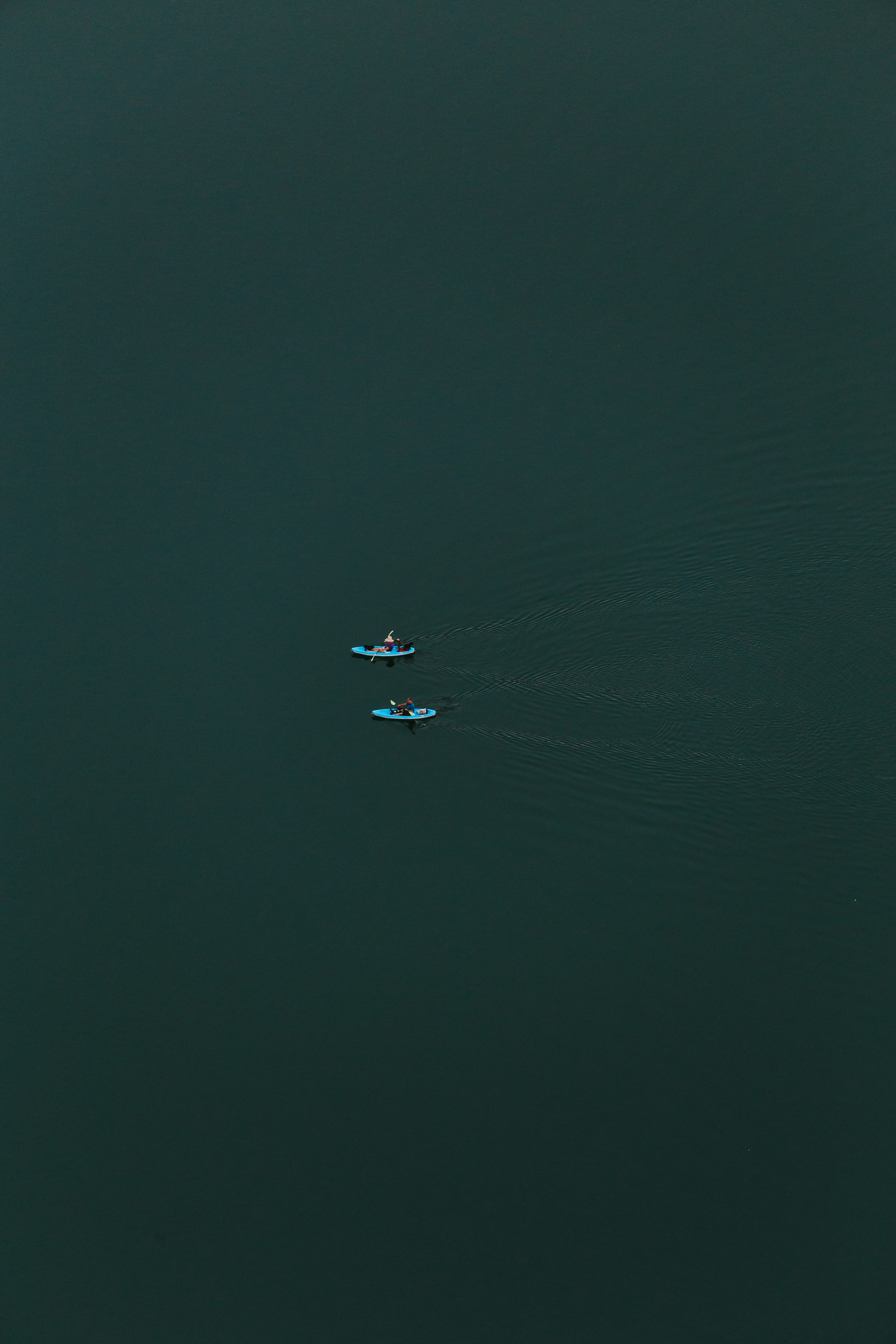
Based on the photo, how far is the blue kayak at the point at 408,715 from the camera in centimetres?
10744

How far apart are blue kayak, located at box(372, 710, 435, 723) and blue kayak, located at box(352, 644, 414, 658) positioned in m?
3.82

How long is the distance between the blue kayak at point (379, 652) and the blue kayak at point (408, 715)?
3821mm

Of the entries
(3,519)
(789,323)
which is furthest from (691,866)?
(3,519)

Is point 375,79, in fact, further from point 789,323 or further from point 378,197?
point 789,323

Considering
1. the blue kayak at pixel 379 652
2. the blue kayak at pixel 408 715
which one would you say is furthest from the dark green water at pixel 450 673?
the blue kayak at pixel 408 715

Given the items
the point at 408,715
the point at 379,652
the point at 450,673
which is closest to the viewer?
the point at 408,715

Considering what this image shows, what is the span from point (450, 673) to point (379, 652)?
495cm

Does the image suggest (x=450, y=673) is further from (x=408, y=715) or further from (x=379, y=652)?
(x=379, y=652)

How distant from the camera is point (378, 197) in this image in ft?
443

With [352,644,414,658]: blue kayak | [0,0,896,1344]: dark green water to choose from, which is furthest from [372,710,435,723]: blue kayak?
[352,644,414,658]: blue kayak

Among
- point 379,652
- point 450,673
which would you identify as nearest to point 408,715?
point 450,673

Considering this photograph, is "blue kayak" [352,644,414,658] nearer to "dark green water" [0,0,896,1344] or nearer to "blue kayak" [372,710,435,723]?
"dark green water" [0,0,896,1344]

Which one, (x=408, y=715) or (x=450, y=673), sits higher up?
(x=450, y=673)

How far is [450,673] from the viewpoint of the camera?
4269 inches
